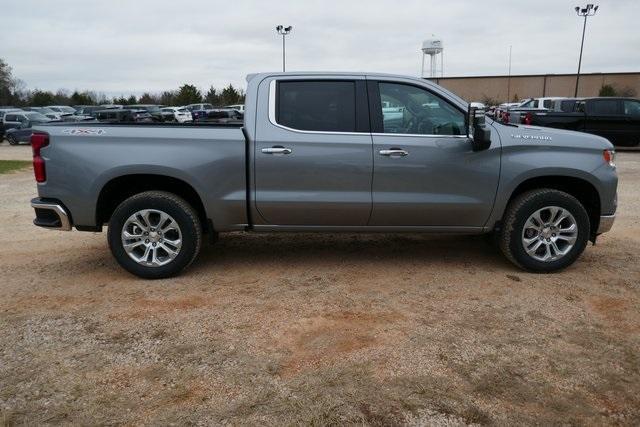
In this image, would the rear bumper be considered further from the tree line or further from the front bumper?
the tree line

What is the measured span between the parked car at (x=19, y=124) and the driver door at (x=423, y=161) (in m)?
22.4

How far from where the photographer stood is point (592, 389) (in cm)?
315

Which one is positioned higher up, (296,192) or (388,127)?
(388,127)

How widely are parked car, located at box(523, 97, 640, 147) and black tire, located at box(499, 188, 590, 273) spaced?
12.5 m

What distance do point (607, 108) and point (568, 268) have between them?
14.0 meters

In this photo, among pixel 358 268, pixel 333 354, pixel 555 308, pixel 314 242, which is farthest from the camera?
pixel 314 242

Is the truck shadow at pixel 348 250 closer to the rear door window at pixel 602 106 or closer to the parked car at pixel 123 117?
the parked car at pixel 123 117

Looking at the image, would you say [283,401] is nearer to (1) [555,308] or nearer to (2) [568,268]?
(1) [555,308]

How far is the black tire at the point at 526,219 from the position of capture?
503 centimetres

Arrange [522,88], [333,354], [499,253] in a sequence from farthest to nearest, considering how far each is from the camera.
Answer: [522,88] → [499,253] → [333,354]

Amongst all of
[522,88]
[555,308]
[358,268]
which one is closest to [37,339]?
[358,268]

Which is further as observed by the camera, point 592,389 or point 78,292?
point 78,292

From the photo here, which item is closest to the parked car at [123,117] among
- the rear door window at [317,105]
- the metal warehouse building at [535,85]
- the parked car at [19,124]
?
the rear door window at [317,105]

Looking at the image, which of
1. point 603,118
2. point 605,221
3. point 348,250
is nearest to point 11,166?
point 348,250
